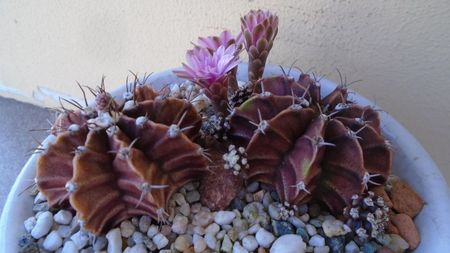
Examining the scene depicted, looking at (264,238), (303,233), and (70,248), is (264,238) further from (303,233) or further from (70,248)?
(70,248)

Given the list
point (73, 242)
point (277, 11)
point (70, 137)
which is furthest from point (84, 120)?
point (277, 11)

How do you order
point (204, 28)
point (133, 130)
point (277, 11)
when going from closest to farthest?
point (133, 130) → point (277, 11) → point (204, 28)

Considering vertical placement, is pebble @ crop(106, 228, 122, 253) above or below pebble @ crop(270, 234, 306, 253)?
below

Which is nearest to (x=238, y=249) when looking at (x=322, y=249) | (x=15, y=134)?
(x=322, y=249)

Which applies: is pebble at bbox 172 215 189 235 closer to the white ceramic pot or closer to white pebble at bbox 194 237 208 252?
white pebble at bbox 194 237 208 252

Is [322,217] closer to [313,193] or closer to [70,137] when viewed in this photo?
[313,193]

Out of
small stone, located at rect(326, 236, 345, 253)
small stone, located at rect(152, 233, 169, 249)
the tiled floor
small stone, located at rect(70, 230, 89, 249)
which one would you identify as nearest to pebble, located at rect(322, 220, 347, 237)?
small stone, located at rect(326, 236, 345, 253)

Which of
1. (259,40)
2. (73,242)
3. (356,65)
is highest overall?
(259,40)
